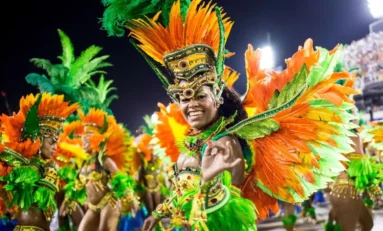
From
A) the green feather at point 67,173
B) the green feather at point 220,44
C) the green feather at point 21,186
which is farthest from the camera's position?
the green feather at point 67,173

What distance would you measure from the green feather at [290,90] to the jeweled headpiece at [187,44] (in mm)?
364

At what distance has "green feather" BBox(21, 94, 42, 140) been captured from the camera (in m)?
4.94

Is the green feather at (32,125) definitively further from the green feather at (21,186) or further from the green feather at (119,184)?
the green feather at (119,184)

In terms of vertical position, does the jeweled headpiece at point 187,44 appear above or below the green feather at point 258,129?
above

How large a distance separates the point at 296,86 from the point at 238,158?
0.58 meters

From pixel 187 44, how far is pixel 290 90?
719 millimetres

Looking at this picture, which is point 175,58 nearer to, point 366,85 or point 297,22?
point 297,22

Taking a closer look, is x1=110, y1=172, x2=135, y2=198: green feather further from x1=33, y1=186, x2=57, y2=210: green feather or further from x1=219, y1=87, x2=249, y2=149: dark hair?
x1=219, y1=87, x2=249, y2=149: dark hair

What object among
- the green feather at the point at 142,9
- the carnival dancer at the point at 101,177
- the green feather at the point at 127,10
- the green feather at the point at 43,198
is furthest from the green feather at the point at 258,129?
the carnival dancer at the point at 101,177

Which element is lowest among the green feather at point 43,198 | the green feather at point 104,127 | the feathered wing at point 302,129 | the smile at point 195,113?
the feathered wing at point 302,129

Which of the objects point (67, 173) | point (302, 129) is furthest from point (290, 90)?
point (67, 173)

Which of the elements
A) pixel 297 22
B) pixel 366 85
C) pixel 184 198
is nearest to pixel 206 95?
pixel 184 198

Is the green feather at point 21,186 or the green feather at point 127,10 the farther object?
the green feather at point 21,186

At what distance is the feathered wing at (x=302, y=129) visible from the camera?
2857 mm
